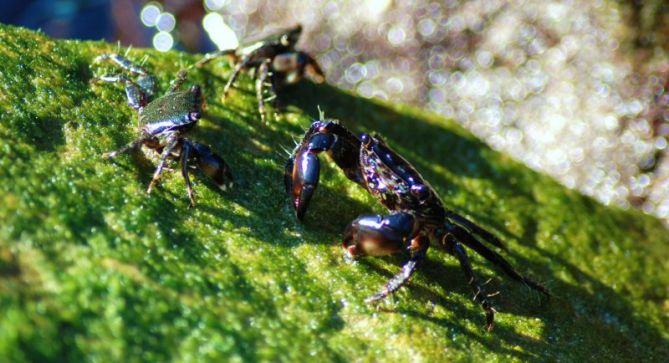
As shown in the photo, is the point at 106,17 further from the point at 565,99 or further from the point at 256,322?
the point at 256,322

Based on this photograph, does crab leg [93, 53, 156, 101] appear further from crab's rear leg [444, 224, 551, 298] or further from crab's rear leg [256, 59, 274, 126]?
crab's rear leg [444, 224, 551, 298]

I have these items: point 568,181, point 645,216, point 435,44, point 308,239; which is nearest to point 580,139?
point 568,181

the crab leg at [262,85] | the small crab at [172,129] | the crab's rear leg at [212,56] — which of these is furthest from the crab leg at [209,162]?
the crab's rear leg at [212,56]

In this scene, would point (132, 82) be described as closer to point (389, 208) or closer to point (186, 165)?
point (186, 165)

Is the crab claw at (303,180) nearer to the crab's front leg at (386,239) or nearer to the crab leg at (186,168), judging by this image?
the crab's front leg at (386,239)

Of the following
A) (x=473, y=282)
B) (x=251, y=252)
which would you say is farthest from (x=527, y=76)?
(x=251, y=252)

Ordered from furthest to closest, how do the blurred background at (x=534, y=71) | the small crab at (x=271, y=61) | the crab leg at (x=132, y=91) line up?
1. the blurred background at (x=534, y=71)
2. the small crab at (x=271, y=61)
3. the crab leg at (x=132, y=91)
